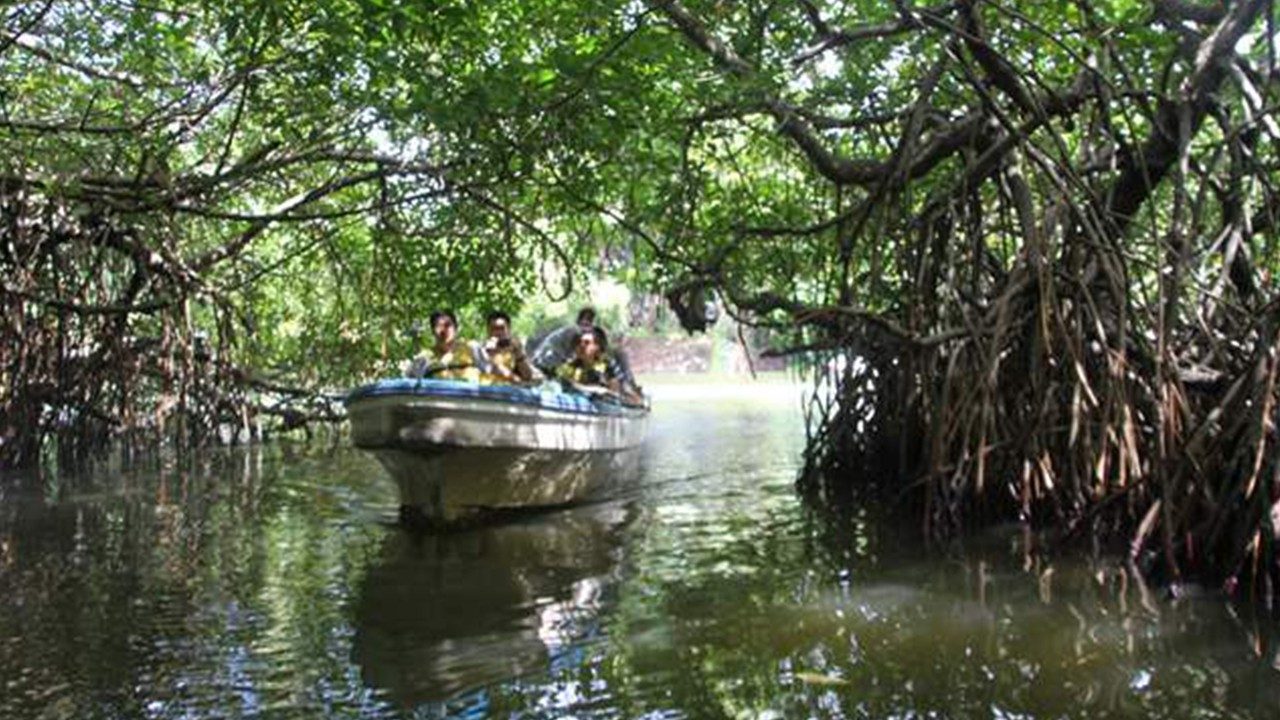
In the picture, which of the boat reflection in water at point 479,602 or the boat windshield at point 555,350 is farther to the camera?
the boat windshield at point 555,350

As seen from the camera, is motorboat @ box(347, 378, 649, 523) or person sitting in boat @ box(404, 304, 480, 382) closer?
motorboat @ box(347, 378, 649, 523)

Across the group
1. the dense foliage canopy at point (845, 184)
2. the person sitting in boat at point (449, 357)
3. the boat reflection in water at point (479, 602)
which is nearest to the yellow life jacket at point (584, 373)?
the dense foliage canopy at point (845, 184)

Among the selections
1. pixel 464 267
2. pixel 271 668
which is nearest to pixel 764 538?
pixel 271 668

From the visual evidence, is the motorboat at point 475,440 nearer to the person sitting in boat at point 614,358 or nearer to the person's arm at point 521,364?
the person's arm at point 521,364

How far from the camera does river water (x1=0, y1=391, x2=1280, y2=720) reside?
4.19 metres

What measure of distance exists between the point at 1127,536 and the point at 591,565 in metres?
2.83

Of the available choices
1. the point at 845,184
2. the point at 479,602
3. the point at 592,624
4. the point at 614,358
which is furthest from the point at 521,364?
the point at 592,624

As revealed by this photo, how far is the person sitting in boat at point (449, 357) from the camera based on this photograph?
8555 mm

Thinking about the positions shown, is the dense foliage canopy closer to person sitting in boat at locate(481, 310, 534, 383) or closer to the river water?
the river water

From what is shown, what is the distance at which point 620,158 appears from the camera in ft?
29.2

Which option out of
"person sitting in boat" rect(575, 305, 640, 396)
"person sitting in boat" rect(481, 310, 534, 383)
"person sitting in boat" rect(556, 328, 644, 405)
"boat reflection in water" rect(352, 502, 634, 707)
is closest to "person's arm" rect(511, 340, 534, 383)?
"person sitting in boat" rect(481, 310, 534, 383)

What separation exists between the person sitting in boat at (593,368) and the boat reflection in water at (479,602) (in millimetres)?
2316

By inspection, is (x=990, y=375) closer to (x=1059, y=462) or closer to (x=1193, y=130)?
(x=1059, y=462)

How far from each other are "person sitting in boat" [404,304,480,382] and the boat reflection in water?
3.66ft
